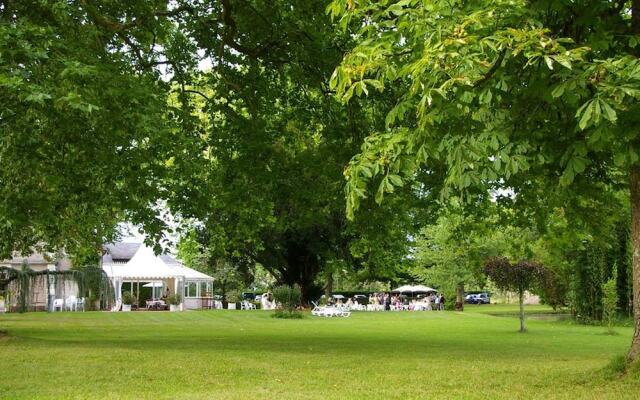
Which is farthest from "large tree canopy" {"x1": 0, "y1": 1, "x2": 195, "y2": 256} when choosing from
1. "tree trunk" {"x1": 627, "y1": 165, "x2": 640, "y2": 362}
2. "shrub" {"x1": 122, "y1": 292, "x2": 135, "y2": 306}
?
"shrub" {"x1": 122, "y1": 292, "x2": 135, "y2": 306}

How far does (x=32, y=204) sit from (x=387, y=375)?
9.29m

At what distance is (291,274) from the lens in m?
41.5

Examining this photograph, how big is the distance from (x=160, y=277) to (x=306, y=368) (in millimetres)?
32059

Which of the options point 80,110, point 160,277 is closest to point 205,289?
point 160,277

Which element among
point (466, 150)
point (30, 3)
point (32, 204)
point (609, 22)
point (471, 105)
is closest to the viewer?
point (466, 150)

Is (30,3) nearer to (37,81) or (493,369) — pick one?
(37,81)

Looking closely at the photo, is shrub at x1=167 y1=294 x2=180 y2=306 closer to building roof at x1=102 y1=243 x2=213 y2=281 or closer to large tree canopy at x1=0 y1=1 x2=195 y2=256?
building roof at x1=102 y1=243 x2=213 y2=281

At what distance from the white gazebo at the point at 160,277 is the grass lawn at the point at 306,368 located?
20946mm

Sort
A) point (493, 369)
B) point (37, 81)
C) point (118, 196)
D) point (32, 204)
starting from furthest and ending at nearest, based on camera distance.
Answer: point (32, 204) < point (118, 196) < point (493, 369) < point (37, 81)

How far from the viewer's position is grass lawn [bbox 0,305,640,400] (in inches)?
352

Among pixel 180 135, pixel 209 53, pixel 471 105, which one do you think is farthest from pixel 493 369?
pixel 209 53

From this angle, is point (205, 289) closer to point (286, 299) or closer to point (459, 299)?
point (459, 299)

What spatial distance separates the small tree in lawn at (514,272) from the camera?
24.6m

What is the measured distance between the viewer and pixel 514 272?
24703 mm
